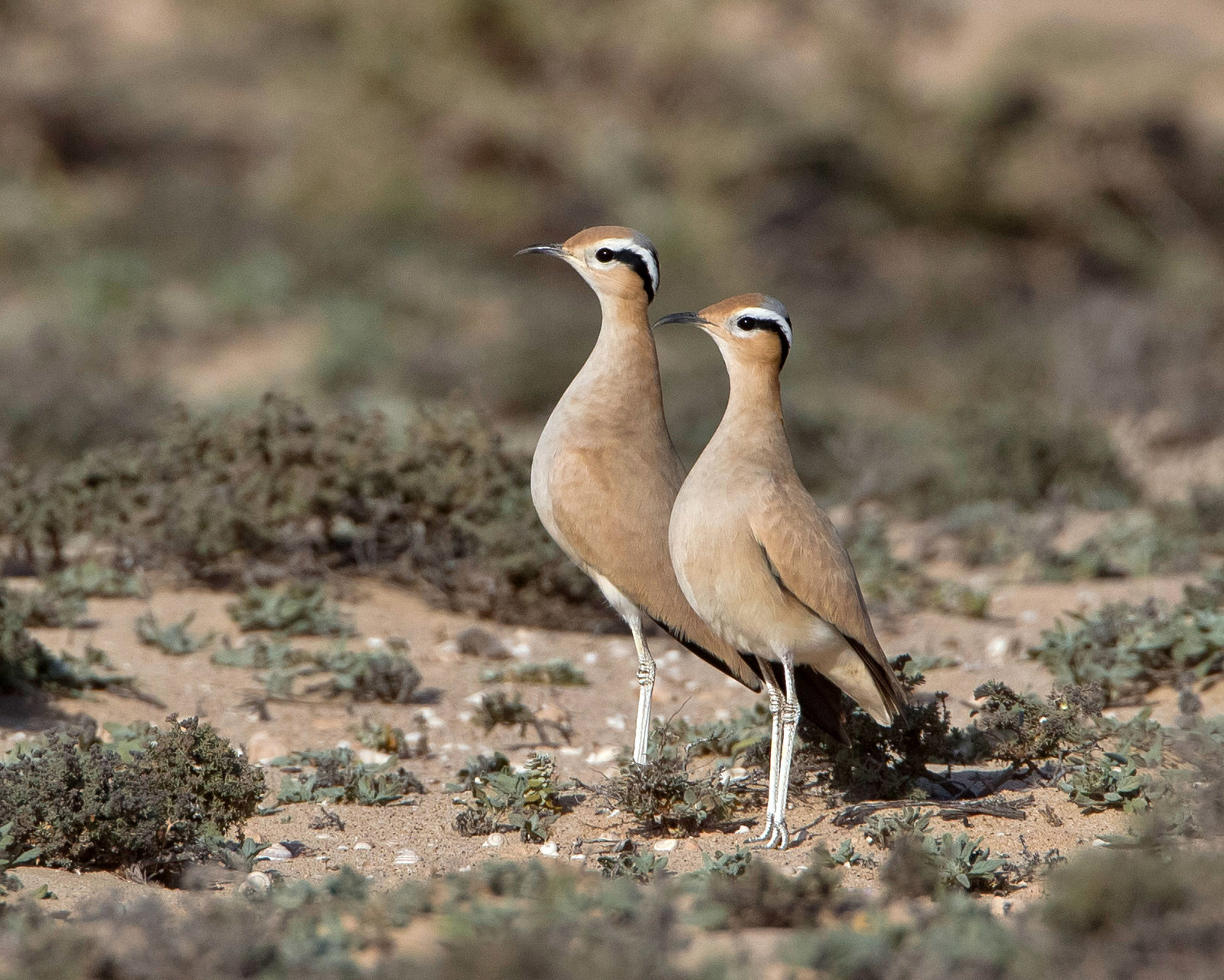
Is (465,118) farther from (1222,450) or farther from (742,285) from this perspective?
(1222,450)

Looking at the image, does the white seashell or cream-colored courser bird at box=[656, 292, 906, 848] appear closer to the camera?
cream-colored courser bird at box=[656, 292, 906, 848]

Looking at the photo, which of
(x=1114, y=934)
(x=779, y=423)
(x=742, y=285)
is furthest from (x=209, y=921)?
(x=742, y=285)

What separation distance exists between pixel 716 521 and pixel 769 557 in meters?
0.20

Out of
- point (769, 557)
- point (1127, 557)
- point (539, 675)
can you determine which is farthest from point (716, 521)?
point (1127, 557)

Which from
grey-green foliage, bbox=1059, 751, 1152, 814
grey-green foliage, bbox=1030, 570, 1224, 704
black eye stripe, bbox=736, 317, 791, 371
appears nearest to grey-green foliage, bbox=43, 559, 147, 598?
black eye stripe, bbox=736, 317, 791, 371

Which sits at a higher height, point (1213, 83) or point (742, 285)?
point (1213, 83)

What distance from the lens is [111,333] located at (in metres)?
13.5

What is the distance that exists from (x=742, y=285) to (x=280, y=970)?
13.6 metres

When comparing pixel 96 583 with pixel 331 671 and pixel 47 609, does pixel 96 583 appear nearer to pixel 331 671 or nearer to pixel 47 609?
pixel 47 609

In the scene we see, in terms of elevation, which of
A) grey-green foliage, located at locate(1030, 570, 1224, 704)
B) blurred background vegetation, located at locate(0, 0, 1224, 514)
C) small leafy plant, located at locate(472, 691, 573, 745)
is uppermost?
blurred background vegetation, located at locate(0, 0, 1224, 514)

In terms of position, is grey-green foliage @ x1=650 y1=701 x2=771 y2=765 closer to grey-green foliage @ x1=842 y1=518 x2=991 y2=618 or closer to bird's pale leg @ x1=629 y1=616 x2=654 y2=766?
bird's pale leg @ x1=629 y1=616 x2=654 y2=766

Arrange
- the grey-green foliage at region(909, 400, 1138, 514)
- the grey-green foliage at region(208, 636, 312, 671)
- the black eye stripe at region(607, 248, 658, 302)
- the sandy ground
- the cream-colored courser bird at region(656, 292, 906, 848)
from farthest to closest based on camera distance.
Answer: the grey-green foliage at region(909, 400, 1138, 514)
the grey-green foliage at region(208, 636, 312, 671)
the black eye stripe at region(607, 248, 658, 302)
the sandy ground
the cream-colored courser bird at region(656, 292, 906, 848)

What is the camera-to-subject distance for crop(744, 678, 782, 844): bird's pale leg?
14.0 feet

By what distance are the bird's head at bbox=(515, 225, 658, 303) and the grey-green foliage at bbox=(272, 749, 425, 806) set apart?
6.37ft
